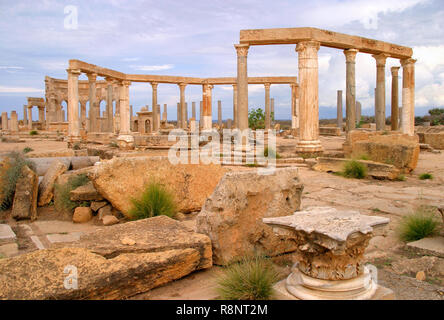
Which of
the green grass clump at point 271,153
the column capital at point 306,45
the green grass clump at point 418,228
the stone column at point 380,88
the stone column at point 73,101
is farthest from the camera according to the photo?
the stone column at point 73,101

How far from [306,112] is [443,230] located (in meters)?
7.74

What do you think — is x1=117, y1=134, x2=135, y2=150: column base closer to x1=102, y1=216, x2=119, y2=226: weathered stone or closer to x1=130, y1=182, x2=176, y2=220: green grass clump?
x1=102, y1=216, x2=119, y2=226: weathered stone

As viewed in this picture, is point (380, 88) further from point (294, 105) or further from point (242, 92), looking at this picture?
point (294, 105)

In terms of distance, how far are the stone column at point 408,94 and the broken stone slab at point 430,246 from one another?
13.0m

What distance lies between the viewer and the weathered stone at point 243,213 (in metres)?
3.29

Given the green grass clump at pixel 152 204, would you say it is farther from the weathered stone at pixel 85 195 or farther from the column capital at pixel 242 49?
the column capital at pixel 242 49

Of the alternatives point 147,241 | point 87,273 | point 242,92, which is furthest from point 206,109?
point 87,273

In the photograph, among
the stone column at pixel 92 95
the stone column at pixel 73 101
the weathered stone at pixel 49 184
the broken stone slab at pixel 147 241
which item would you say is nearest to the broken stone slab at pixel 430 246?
the broken stone slab at pixel 147 241

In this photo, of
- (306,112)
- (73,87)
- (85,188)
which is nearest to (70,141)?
(73,87)

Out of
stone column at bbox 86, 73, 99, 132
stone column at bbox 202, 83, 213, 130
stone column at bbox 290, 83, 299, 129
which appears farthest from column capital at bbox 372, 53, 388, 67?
stone column at bbox 86, 73, 99, 132

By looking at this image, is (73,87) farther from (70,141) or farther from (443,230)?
(443,230)

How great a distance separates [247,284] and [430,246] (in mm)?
2169
